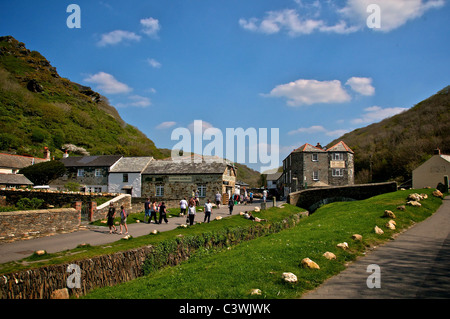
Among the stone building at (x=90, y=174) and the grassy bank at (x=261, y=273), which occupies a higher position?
the stone building at (x=90, y=174)

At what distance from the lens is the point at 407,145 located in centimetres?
5716

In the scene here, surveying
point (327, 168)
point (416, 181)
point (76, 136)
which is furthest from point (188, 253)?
point (76, 136)

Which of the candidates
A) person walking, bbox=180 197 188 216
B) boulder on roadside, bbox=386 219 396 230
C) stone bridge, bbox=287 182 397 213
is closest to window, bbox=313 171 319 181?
stone bridge, bbox=287 182 397 213

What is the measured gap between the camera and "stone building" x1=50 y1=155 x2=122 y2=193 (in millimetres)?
45000

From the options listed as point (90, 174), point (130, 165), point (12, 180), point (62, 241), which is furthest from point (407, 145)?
point (12, 180)

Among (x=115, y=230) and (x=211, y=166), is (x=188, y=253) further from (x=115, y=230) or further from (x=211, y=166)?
(x=211, y=166)

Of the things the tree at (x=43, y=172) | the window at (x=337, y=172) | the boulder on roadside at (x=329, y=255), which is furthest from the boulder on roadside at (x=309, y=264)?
the window at (x=337, y=172)

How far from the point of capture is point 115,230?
18.7m

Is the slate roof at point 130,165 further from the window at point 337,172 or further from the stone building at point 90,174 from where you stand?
the window at point 337,172

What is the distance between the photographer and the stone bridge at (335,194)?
3209cm

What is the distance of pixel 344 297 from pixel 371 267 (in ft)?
8.57

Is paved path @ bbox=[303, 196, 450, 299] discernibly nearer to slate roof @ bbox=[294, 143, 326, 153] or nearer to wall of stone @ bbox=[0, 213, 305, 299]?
wall of stone @ bbox=[0, 213, 305, 299]

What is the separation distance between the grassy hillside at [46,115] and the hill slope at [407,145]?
5468 cm

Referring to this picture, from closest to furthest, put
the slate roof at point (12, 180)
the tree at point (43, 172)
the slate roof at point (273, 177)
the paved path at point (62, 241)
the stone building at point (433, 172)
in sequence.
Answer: the paved path at point (62, 241) → the stone building at point (433, 172) → the slate roof at point (12, 180) → the tree at point (43, 172) → the slate roof at point (273, 177)
